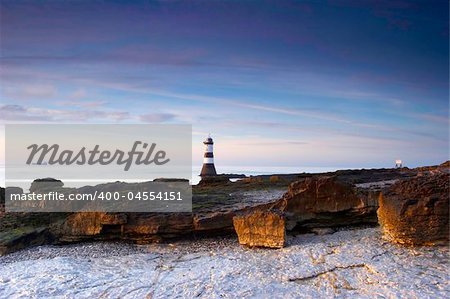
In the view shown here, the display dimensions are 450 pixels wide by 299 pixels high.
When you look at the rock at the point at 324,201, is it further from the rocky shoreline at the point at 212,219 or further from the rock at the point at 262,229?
the rock at the point at 262,229

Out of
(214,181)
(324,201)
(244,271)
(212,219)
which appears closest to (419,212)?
(324,201)

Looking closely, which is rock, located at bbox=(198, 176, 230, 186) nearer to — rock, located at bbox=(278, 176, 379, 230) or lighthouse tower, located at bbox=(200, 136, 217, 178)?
lighthouse tower, located at bbox=(200, 136, 217, 178)

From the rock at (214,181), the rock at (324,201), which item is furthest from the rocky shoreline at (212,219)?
the rock at (214,181)

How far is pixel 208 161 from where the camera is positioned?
18.0 metres

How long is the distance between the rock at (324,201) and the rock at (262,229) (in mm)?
1162

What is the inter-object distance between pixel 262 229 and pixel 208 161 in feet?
28.4

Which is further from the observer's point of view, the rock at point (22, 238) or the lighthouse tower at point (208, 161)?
the lighthouse tower at point (208, 161)

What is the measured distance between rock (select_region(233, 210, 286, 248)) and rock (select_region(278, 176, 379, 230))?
1162 millimetres

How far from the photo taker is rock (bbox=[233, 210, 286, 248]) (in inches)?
371

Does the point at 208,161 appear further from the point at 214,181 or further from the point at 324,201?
the point at 324,201

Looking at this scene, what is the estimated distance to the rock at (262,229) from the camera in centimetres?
943

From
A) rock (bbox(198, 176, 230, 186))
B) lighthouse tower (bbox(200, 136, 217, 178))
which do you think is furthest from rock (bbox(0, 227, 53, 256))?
lighthouse tower (bbox(200, 136, 217, 178))

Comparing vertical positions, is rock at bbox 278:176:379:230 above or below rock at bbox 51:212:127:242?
above

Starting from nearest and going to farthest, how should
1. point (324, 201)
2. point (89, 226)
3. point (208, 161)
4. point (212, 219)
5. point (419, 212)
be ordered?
point (419, 212) → point (212, 219) → point (324, 201) → point (89, 226) → point (208, 161)
